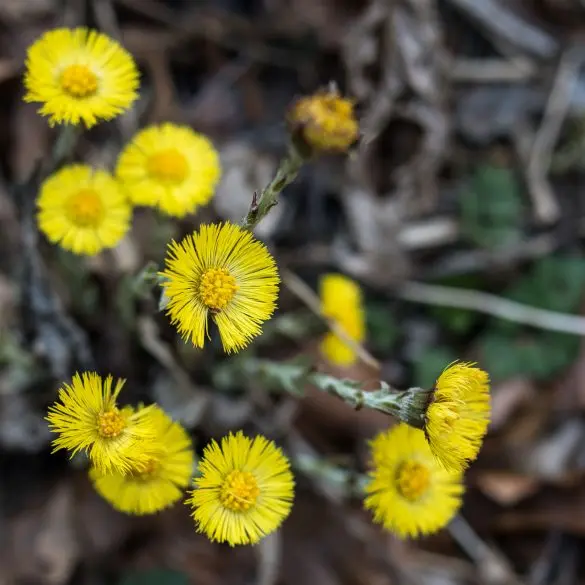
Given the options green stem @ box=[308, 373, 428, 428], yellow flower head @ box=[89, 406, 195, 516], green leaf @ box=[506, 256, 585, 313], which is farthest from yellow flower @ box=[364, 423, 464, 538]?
green leaf @ box=[506, 256, 585, 313]

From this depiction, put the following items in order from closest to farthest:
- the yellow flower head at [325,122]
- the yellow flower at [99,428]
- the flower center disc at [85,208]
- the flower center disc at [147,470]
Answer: the yellow flower at [99,428] → the flower center disc at [147,470] → the yellow flower head at [325,122] → the flower center disc at [85,208]

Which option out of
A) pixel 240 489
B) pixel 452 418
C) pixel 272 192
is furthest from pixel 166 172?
pixel 452 418

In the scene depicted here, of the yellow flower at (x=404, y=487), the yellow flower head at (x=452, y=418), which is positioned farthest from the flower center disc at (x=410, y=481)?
the yellow flower head at (x=452, y=418)

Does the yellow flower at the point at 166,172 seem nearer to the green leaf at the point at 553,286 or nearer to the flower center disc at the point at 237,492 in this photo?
the flower center disc at the point at 237,492

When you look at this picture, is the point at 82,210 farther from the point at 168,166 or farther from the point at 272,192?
the point at 272,192

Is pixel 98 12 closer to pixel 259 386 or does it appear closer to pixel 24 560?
pixel 259 386

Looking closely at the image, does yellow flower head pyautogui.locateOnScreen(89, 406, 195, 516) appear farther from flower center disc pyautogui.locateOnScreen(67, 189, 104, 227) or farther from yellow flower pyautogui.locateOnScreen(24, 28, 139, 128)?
yellow flower pyautogui.locateOnScreen(24, 28, 139, 128)
